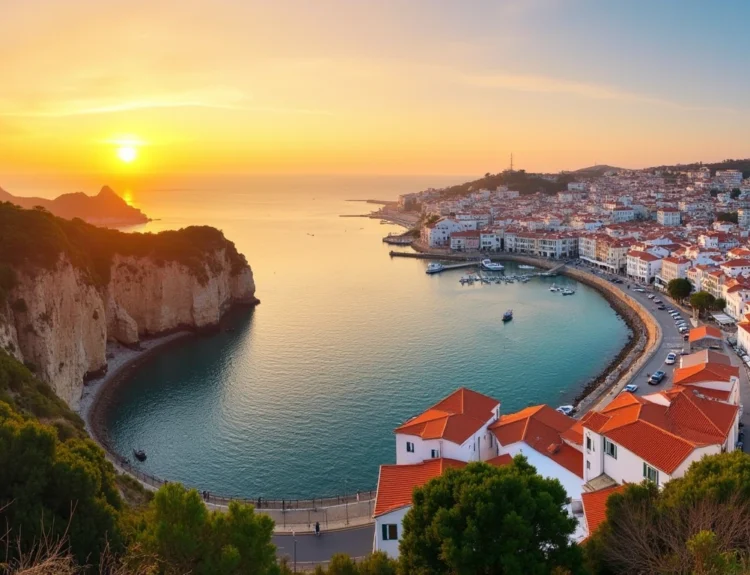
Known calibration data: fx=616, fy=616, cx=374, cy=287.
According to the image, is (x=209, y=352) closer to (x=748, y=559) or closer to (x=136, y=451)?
(x=136, y=451)

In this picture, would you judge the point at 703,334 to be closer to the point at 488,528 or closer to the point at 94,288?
the point at 488,528

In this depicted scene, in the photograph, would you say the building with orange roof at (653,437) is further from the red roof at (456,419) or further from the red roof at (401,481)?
the red roof at (456,419)

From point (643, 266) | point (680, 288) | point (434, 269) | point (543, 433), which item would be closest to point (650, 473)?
point (543, 433)

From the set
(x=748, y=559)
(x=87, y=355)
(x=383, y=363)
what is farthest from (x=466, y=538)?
(x=87, y=355)

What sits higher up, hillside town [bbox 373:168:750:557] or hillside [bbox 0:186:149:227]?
hillside [bbox 0:186:149:227]

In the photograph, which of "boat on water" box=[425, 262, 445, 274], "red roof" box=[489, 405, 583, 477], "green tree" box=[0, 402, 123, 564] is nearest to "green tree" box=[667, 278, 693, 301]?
"boat on water" box=[425, 262, 445, 274]

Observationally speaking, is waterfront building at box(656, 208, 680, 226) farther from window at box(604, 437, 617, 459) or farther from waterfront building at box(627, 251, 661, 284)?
window at box(604, 437, 617, 459)
